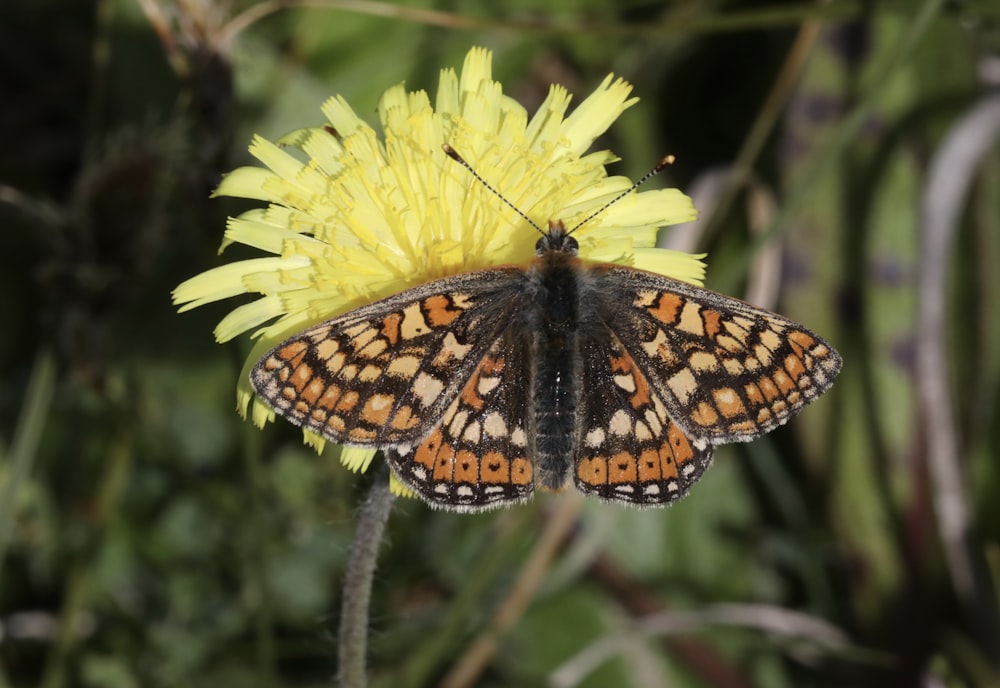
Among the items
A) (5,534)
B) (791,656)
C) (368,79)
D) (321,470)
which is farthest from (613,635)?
(368,79)

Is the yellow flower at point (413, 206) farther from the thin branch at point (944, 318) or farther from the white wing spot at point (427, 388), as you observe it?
the thin branch at point (944, 318)

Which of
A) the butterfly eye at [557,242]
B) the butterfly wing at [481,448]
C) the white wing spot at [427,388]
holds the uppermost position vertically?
the butterfly eye at [557,242]

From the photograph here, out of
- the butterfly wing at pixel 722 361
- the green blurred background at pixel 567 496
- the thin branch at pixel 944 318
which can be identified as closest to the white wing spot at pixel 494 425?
the butterfly wing at pixel 722 361

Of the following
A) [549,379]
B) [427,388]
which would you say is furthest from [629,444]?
[427,388]

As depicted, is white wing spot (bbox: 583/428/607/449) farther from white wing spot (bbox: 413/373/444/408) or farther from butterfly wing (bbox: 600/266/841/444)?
white wing spot (bbox: 413/373/444/408)

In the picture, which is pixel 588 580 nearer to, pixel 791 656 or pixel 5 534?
pixel 791 656

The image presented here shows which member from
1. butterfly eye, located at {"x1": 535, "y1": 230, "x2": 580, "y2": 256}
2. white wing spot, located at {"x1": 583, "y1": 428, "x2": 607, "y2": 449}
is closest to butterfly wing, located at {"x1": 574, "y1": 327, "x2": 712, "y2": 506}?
white wing spot, located at {"x1": 583, "y1": 428, "x2": 607, "y2": 449}
